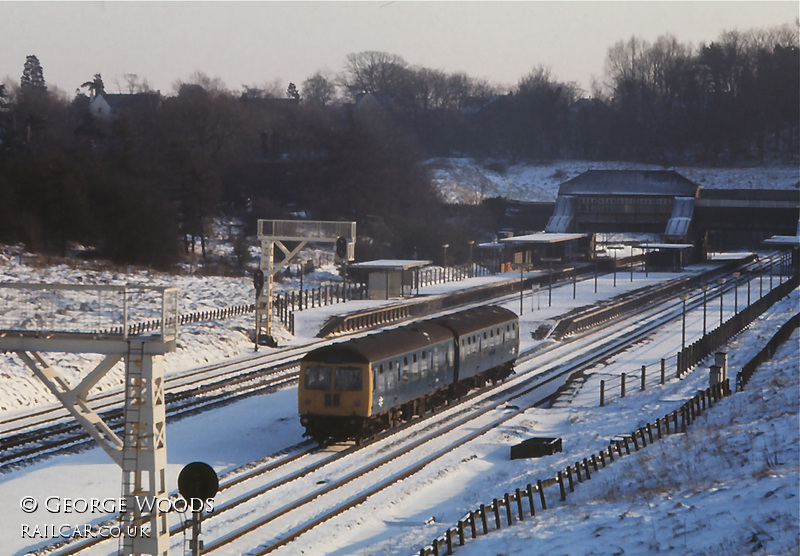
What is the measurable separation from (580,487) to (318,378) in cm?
756

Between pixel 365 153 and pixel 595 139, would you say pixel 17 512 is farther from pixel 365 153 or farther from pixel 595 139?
pixel 595 139

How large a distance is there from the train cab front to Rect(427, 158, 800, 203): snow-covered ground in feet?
374

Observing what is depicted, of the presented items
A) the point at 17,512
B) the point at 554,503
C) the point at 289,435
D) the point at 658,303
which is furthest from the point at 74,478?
the point at 658,303

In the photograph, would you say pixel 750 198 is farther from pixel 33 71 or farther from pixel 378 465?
pixel 33 71

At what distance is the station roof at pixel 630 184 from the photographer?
360 ft

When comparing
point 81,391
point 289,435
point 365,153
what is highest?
point 365,153

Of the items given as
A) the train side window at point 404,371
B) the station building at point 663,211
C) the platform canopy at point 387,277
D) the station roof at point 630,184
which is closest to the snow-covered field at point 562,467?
the train side window at point 404,371

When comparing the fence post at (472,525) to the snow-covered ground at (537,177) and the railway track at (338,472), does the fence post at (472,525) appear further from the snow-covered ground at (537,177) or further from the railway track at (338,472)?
the snow-covered ground at (537,177)

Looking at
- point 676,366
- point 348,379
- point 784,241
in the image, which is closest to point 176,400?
point 348,379

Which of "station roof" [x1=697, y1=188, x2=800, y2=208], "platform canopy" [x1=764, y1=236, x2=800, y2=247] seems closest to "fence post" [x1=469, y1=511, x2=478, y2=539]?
"platform canopy" [x1=764, y1=236, x2=800, y2=247]

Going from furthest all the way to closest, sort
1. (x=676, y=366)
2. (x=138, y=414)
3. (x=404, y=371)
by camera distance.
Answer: (x=676, y=366), (x=404, y=371), (x=138, y=414)

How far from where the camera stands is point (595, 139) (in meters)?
173

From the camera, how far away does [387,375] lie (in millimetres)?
28938

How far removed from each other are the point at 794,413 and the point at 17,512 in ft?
62.3
